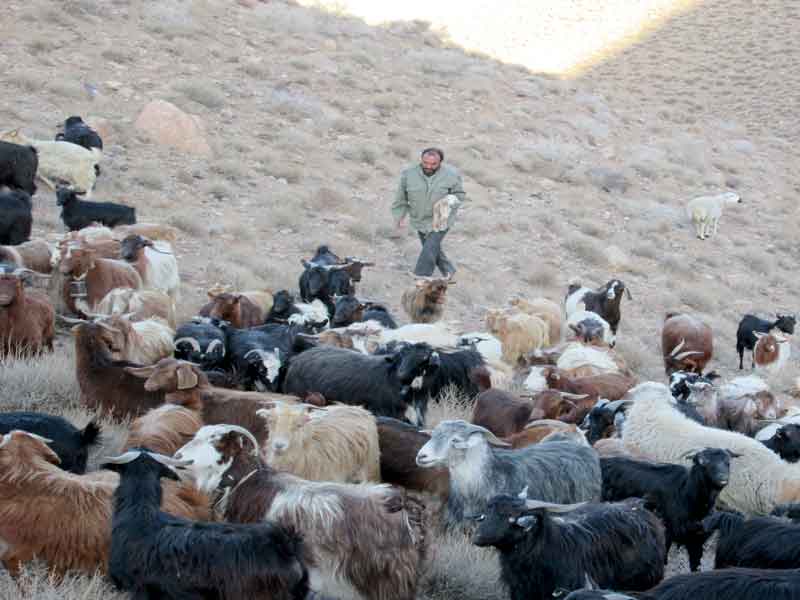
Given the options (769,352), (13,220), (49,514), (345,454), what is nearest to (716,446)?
(345,454)

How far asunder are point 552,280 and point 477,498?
440 inches

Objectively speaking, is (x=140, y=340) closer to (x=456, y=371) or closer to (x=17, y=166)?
(x=456, y=371)

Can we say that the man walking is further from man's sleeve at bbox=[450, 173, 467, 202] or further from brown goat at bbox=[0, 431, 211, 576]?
brown goat at bbox=[0, 431, 211, 576]

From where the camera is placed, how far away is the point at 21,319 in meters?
9.00

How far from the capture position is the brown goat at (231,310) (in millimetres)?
10734

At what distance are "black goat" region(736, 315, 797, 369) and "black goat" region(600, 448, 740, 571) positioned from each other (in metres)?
8.22

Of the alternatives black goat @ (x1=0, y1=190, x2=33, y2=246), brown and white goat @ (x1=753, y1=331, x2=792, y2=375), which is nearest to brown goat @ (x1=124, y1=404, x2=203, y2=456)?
black goat @ (x1=0, y1=190, x2=33, y2=246)

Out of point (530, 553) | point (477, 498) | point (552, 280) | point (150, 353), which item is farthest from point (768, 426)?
point (552, 280)

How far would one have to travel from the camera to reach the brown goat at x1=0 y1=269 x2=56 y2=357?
8797 millimetres

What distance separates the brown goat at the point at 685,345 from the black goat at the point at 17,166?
8568 mm

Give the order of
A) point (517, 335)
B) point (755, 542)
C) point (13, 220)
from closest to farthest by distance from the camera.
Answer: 1. point (755, 542)
2. point (13, 220)
3. point (517, 335)

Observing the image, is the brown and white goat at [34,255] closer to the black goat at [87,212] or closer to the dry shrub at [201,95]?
the black goat at [87,212]

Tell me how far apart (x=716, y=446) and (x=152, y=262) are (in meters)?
6.18

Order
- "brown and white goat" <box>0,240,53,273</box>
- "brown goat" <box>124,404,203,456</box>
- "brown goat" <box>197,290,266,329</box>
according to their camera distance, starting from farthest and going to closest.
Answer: "brown goat" <box>197,290,266,329</box> → "brown and white goat" <box>0,240,53,273</box> → "brown goat" <box>124,404,203,456</box>
